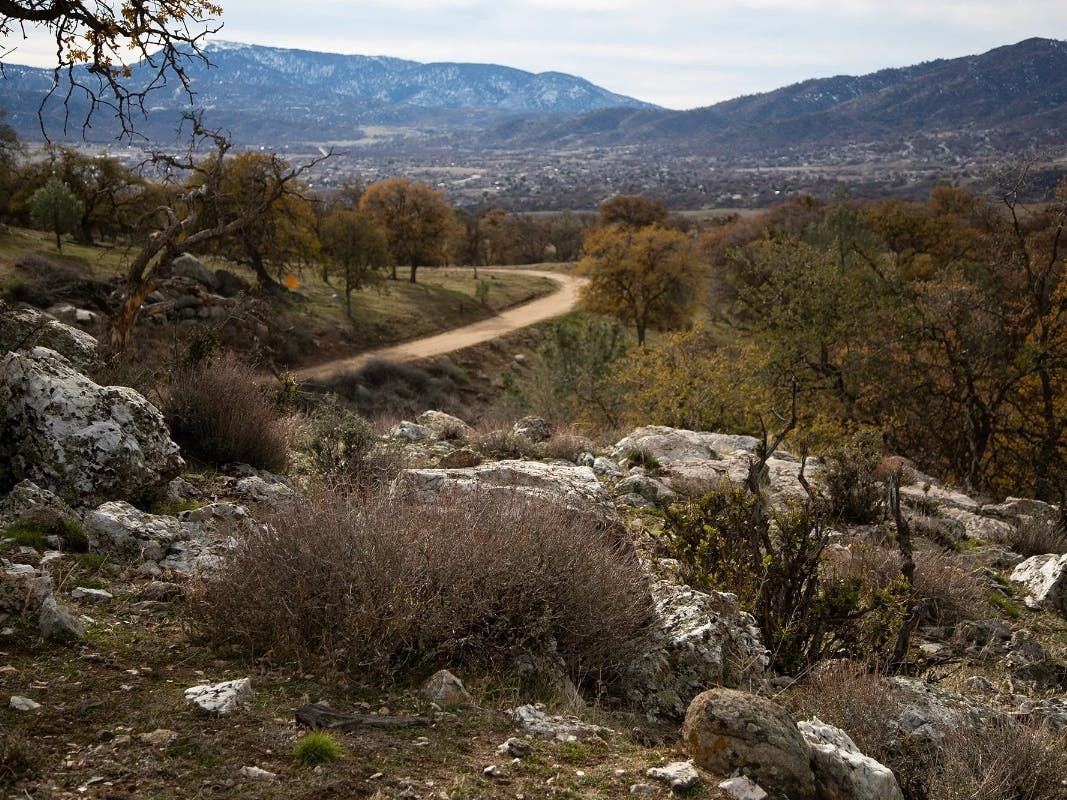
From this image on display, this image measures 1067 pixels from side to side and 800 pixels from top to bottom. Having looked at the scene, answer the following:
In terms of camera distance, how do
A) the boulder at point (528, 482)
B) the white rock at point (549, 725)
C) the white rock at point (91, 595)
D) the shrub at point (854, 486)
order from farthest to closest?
the shrub at point (854, 486) → the boulder at point (528, 482) → the white rock at point (91, 595) → the white rock at point (549, 725)

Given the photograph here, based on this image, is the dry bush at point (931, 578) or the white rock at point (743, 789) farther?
the dry bush at point (931, 578)

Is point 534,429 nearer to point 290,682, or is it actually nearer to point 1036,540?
point 1036,540

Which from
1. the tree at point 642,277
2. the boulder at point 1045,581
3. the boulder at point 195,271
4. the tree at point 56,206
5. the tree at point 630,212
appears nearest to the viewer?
the boulder at point 1045,581

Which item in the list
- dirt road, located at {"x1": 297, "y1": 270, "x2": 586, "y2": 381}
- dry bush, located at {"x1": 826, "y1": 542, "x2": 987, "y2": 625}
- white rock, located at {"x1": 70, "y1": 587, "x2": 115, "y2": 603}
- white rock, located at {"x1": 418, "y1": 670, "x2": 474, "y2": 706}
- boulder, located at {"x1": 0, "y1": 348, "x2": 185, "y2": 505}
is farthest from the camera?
dirt road, located at {"x1": 297, "y1": 270, "x2": 586, "y2": 381}

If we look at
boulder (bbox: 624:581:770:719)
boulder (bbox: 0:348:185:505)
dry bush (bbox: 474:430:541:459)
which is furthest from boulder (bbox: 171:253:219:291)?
boulder (bbox: 624:581:770:719)

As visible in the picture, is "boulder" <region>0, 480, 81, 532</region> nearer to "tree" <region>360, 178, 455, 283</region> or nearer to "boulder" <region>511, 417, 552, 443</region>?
"boulder" <region>511, 417, 552, 443</region>

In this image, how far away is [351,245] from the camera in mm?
40406

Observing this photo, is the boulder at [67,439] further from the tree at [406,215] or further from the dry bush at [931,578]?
the tree at [406,215]

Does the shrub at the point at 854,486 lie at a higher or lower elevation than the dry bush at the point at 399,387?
higher

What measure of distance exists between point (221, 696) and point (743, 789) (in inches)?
96.7

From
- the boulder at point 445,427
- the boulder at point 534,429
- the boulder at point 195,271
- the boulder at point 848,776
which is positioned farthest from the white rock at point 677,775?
the boulder at point 195,271

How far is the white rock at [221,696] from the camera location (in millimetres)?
4043

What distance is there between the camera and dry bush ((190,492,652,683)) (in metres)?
4.63

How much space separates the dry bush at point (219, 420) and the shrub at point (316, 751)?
5756mm
